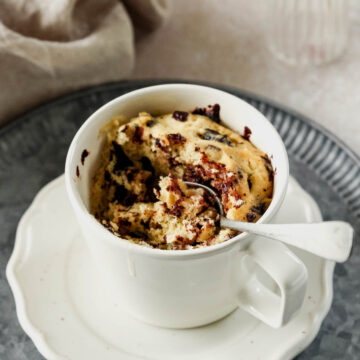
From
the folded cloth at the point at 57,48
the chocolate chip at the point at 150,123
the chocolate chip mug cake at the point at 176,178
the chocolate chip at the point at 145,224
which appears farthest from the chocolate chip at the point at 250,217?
the folded cloth at the point at 57,48

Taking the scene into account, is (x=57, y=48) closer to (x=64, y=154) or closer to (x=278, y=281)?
(x=64, y=154)

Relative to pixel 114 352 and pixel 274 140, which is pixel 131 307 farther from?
pixel 274 140

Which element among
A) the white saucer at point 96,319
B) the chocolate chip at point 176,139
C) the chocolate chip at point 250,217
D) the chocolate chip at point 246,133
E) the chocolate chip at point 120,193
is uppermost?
the chocolate chip at point 246,133

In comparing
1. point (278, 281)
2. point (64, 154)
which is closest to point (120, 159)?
point (64, 154)

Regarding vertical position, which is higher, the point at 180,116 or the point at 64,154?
Result: the point at 180,116

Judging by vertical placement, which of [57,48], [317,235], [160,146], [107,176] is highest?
[317,235]

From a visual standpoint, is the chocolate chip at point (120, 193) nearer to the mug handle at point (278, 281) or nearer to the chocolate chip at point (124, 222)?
the chocolate chip at point (124, 222)
